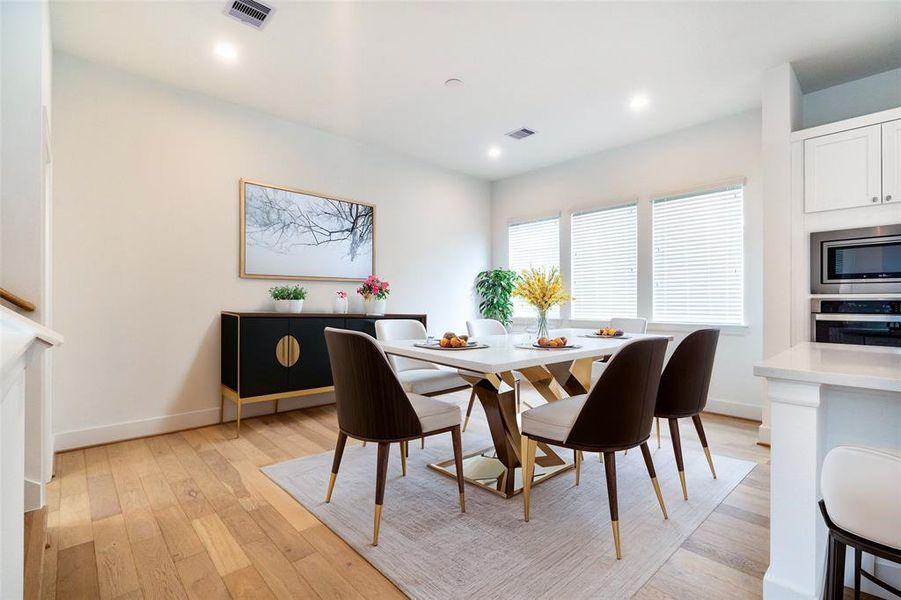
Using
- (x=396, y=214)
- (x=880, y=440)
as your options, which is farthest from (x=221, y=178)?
(x=880, y=440)

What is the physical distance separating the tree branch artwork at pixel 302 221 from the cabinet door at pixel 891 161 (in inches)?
163

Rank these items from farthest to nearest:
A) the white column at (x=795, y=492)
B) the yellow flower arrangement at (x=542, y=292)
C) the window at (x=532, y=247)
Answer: the window at (x=532, y=247) < the yellow flower arrangement at (x=542, y=292) < the white column at (x=795, y=492)

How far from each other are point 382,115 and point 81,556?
363 cm

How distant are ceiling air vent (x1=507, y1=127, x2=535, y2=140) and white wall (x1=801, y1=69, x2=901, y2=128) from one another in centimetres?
227

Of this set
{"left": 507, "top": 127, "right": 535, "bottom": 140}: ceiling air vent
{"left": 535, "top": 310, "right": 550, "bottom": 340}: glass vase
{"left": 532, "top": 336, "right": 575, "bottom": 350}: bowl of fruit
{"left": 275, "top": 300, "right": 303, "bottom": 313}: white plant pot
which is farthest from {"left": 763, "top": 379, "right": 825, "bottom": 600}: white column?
{"left": 507, "top": 127, "right": 535, "bottom": 140}: ceiling air vent

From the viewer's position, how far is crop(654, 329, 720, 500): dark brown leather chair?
7.21ft

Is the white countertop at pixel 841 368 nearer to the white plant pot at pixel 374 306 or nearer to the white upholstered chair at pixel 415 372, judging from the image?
the white upholstered chair at pixel 415 372

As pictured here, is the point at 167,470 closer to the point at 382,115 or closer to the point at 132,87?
the point at 132,87

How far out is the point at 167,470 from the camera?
263 centimetres

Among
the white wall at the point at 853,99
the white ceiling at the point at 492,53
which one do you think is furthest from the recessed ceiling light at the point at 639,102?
the white wall at the point at 853,99

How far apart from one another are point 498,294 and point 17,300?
4558mm

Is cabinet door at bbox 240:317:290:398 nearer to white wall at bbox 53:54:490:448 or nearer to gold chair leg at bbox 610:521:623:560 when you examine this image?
white wall at bbox 53:54:490:448

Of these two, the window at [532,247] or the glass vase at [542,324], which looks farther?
the window at [532,247]

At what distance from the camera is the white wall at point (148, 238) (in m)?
2.98
